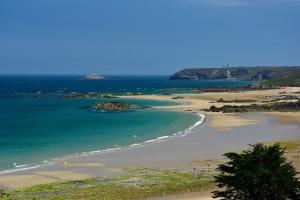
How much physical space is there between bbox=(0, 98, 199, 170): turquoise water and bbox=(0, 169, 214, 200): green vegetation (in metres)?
8.00

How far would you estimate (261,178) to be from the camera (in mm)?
15242

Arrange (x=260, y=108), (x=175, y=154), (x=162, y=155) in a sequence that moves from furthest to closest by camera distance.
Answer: (x=260, y=108) → (x=175, y=154) → (x=162, y=155)

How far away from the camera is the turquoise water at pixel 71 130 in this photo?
3981cm

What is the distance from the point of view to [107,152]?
39.1 metres

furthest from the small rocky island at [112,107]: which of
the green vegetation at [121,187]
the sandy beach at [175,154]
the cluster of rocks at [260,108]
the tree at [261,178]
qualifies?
the tree at [261,178]

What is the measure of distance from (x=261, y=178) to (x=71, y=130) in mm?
40853

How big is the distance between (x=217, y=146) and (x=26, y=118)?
1443 inches

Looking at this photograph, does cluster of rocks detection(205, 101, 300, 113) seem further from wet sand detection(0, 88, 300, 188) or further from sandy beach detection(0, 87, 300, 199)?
sandy beach detection(0, 87, 300, 199)

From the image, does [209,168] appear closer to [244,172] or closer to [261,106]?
[244,172]

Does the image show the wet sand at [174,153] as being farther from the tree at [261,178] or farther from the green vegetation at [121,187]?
the tree at [261,178]

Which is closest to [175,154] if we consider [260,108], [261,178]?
[261,178]

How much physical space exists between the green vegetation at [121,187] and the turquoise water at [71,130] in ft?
26.2

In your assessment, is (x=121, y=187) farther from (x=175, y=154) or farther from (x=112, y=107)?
(x=112, y=107)

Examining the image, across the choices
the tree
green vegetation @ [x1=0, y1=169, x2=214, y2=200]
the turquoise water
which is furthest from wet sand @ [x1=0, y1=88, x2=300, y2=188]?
the tree
